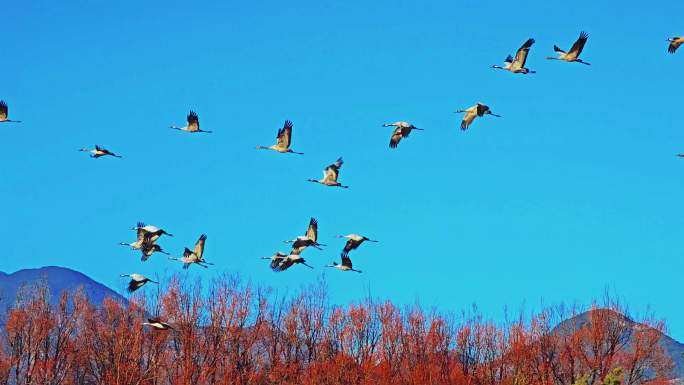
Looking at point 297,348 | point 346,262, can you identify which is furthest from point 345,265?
point 297,348

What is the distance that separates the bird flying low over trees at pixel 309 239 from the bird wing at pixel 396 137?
351cm

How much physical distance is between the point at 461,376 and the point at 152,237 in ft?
85.9

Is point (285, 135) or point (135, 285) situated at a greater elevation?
point (285, 135)

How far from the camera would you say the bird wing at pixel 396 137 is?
30094 mm

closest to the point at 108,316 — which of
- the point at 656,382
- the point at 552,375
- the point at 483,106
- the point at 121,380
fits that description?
the point at 121,380

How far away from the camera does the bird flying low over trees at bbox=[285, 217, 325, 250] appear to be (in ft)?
103

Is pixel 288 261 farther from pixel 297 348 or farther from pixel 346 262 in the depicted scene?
pixel 297 348

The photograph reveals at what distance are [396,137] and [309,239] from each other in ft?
12.8

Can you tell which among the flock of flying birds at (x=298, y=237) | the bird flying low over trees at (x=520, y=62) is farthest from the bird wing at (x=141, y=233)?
the bird flying low over trees at (x=520, y=62)

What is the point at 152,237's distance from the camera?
102 feet

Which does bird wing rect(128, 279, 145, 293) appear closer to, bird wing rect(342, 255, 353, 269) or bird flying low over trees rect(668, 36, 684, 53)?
bird wing rect(342, 255, 353, 269)

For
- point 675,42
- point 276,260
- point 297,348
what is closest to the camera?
point 675,42

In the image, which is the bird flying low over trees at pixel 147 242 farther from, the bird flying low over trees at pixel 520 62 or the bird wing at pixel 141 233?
the bird flying low over trees at pixel 520 62

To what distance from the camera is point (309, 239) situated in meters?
31.6
